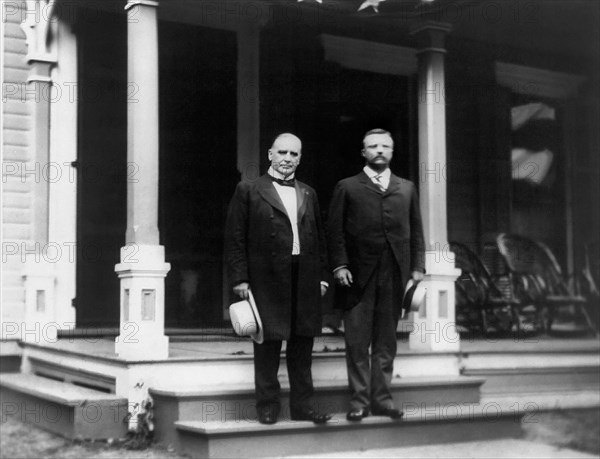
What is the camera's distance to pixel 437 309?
265 inches

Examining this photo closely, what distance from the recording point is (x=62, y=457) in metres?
5.42

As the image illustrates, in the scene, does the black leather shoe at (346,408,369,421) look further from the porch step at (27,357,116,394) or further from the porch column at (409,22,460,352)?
the porch step at (27,357,116,394)

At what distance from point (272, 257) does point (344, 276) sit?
1.54 ft

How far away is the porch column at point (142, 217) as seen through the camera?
5.76 m

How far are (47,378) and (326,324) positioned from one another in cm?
244

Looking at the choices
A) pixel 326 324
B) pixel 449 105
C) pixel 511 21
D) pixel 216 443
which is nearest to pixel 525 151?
pixel 449 105

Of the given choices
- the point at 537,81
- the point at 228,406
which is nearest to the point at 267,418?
the point at 228,406

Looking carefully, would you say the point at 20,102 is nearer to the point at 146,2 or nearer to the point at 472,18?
the point at 146,2

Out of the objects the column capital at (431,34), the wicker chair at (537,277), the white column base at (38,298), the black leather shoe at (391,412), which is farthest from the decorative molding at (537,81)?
the black leather shoe at (391,412)

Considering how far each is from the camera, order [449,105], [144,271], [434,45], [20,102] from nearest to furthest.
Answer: [144,271] < [434,45] < [20,102] < [449,105]

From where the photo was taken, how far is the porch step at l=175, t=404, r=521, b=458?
16.8 feet

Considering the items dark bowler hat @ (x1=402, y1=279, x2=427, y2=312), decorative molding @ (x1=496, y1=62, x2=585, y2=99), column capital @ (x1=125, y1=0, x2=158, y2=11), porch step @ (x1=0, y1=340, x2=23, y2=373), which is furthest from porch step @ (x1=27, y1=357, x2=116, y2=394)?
decorative molding @ (x1=496, y1=62, x2=585, y2=99)

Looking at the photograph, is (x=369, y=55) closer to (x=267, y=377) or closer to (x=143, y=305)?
(x=143, y=305)

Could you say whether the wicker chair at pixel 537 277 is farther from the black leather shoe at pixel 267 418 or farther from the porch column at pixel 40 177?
the porch column at pixel 40 177
